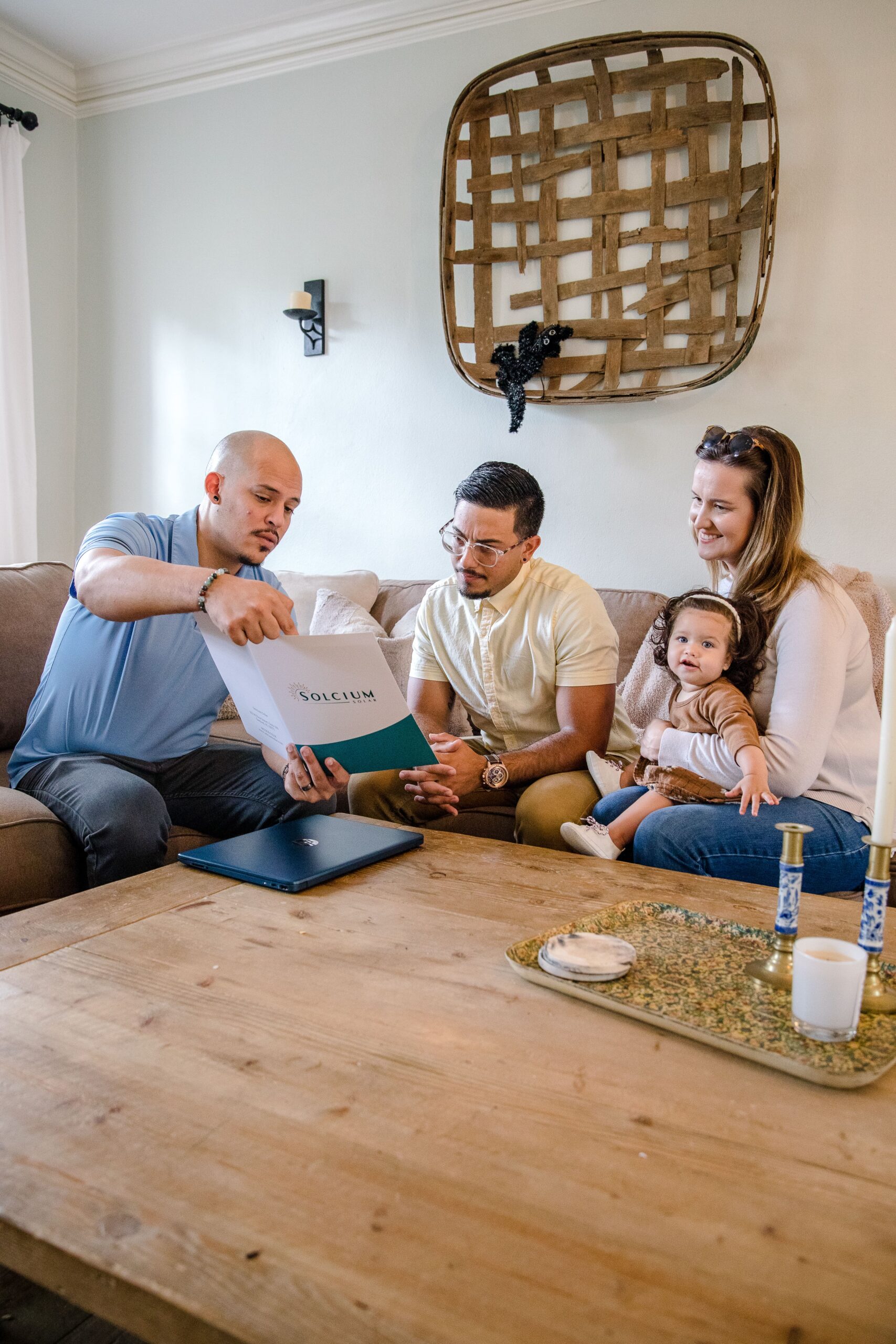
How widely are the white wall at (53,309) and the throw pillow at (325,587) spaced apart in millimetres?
1382

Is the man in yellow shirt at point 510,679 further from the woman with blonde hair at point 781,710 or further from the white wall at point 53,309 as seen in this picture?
the white wall at point 53,309

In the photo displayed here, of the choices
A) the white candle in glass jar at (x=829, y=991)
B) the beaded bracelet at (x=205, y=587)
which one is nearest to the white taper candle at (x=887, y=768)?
the white candle in glass jar at (x=829, y=991)

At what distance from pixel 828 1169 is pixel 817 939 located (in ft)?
0.74

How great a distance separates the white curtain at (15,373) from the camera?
10.7 feet

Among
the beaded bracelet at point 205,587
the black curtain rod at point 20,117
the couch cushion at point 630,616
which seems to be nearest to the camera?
the beaded bracelet at point 205,587

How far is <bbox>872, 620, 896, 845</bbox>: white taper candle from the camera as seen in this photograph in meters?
0.89

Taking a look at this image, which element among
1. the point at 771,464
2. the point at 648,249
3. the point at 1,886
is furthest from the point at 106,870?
the point at 648,249

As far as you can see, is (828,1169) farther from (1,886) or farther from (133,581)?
(1,886)

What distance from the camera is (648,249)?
2.59 metres

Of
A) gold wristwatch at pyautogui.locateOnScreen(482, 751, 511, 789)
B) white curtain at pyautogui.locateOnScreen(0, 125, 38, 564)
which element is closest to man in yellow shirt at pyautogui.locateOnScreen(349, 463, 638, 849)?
gold wristwatch at pyautogui.locateOnScreen(482, 751, 511, 789)

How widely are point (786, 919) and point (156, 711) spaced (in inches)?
52.9

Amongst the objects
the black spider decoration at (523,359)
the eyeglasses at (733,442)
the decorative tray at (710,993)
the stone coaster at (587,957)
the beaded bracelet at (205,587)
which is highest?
the black spider decoration at (523,359)

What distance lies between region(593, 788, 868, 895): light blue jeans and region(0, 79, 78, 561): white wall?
2.86 m

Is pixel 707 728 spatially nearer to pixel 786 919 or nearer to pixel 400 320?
pixel 786 919
